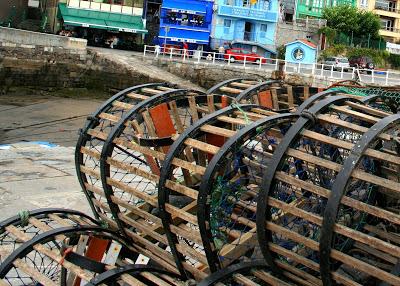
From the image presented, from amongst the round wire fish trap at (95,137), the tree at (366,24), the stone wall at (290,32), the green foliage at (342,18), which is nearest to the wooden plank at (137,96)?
the round wire fish trap at (95,137)

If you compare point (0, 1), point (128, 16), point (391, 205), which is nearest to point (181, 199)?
point (391, 205)

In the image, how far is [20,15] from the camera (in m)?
33.6

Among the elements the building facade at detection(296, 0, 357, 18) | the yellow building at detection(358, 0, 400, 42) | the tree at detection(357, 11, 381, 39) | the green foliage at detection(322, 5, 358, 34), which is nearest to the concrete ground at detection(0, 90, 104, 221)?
the green foliage at detection(322, 5, 358, 34)

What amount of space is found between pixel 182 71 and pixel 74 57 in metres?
5.33

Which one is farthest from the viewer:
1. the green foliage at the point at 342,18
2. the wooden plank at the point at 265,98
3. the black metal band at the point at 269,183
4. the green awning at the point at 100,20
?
the green foliage at the point at 342,18

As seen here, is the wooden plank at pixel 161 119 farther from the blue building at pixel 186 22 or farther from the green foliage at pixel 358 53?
the green foliage at pixel 358 53

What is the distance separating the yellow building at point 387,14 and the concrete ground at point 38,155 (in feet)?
98.9

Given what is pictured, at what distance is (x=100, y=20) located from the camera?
3042 cm

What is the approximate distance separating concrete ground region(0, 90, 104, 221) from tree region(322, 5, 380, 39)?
69.7 ft

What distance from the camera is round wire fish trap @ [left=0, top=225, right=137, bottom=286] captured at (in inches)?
139

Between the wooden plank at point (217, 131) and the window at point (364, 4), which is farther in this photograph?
the window at point (364, 4)

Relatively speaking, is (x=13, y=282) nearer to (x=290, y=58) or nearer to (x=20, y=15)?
(x=290, y=58)

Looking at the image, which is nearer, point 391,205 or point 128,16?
point 391,205

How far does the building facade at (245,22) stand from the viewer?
111 feet
